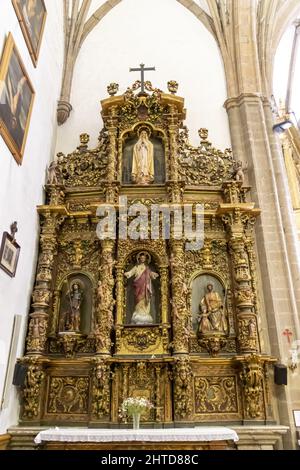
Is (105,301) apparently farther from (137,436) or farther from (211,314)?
(137,436)

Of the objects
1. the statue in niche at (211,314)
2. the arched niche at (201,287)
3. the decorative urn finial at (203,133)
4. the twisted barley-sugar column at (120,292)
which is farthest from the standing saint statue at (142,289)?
the decorative urn finial at (203,133)

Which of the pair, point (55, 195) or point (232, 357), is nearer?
point (232, 357)

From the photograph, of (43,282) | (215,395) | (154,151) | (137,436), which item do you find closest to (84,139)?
(154,151)

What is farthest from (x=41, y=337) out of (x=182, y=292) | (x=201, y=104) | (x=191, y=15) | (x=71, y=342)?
(x=191, y=15)

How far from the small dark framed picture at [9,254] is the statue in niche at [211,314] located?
3573 millimetres

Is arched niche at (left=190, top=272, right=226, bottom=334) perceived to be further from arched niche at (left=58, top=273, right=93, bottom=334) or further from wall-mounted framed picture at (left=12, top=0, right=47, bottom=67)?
wall-mounted framed picture at (left=12, top=0, right=47, bottom=67)

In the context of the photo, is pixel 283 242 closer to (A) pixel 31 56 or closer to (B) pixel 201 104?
(B) pixel 201 104

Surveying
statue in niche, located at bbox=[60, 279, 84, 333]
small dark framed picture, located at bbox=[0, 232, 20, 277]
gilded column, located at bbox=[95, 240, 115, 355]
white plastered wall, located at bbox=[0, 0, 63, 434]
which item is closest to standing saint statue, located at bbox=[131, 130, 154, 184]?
gilded column, located at bbox=[95, 240, 115, 355]

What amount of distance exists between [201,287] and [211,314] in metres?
0.69

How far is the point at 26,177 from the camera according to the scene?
7.65 meters

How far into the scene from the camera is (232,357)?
23.7ft

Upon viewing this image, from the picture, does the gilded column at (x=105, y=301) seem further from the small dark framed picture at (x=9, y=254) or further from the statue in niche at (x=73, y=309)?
the small dark framed picture at (x=9, y=254)
